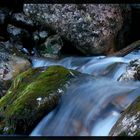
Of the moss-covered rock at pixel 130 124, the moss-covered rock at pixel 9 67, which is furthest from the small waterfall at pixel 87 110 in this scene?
the moss-covered rock at pixel 9 67

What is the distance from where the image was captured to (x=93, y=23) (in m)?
7.59

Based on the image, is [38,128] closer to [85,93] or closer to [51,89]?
[51,89]

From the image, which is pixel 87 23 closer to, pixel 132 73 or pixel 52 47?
pixel 52 47

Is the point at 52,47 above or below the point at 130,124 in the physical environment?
below

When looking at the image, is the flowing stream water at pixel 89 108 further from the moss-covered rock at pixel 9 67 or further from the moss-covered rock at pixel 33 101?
the moss-covered rock at pixel 9 67

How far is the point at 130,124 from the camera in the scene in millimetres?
3025

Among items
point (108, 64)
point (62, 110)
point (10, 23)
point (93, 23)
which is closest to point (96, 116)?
point (62, 110)

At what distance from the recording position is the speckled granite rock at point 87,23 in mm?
7570

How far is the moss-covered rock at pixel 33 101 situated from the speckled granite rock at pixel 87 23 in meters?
2.95

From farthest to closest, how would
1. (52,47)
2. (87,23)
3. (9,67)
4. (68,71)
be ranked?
(52,47)
(87,23)
(9,67)
(68,71)

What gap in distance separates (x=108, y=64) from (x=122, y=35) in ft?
6.69

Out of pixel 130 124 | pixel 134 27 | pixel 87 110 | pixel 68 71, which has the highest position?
pixel 130 124

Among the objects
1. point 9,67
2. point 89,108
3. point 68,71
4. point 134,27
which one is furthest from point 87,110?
point 134,27

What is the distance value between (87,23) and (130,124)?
15.6 feet
